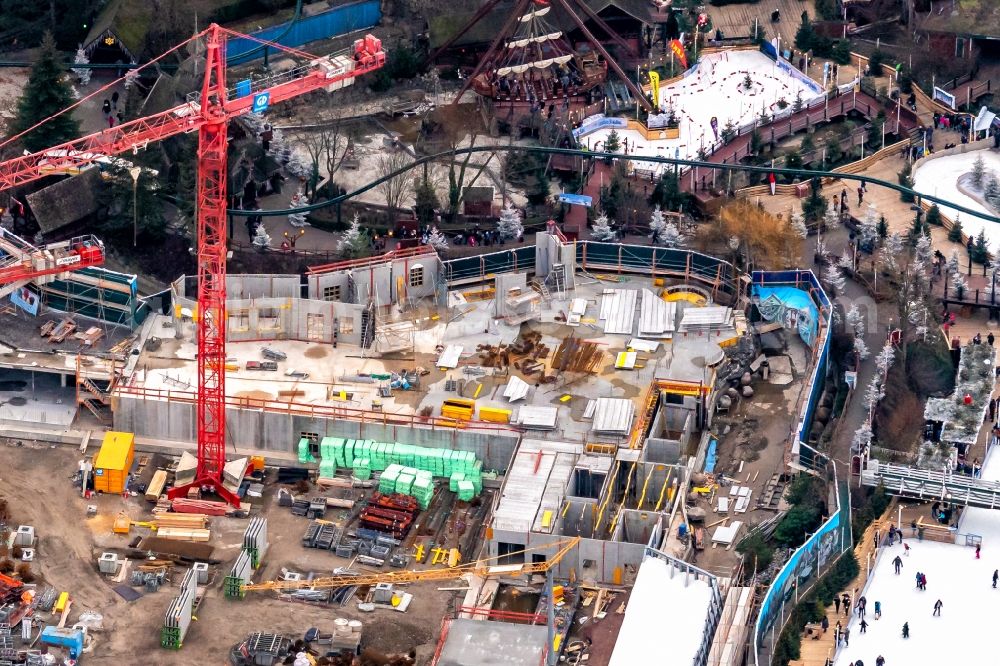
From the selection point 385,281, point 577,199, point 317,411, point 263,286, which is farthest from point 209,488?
point 577,199

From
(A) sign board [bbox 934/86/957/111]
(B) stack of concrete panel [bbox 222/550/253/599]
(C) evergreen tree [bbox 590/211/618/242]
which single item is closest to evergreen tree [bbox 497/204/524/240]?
(C) evergreen tree [bbox 590/211/618/242]

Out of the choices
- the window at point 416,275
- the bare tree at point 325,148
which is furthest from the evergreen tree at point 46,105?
the window at point 416,275

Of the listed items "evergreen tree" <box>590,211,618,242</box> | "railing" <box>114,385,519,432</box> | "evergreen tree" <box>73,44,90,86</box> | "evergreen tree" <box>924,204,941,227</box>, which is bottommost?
"railing" <box>114,385,519,432</box>

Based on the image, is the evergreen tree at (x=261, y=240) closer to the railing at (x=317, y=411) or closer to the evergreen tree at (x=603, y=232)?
the railing at (x=317, y=411)

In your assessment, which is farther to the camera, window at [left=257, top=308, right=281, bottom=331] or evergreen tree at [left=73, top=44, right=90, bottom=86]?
evergreen tree at [left=73, top=44, right=90, bottom=86]

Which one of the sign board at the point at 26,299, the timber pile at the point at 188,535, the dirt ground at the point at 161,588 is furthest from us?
the sign board at the point at 26,299

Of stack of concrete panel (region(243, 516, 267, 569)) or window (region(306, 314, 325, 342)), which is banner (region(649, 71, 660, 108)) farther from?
stack of concrete panel (region(243, 516, 267, 569))
